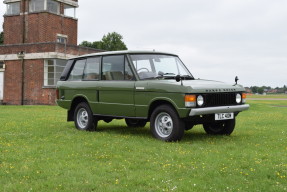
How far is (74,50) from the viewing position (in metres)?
31.2

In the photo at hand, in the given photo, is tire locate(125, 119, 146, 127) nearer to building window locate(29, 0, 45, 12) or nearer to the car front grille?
the car front grille

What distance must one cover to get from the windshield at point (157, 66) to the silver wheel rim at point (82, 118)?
2314mm

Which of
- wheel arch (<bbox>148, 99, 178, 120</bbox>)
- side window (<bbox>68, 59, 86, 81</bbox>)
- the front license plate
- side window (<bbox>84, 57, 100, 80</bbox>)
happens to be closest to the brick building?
side window (<bbox>68, 59, 86, 81</bbox>)

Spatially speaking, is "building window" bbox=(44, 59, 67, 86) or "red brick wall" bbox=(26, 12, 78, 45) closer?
"building window" bbox=(44, 59, 67, 86)

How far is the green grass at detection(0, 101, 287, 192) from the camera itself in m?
5.04

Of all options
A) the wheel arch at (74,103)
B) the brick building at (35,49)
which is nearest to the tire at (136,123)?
the wheel arch at (74,103)

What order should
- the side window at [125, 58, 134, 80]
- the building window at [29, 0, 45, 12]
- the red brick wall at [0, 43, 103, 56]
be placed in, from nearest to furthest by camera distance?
the side window at [125, 58, 134, 80], the red brick wall at [0, 43, 103, 56], the building window at [29, 0, 45, 12]

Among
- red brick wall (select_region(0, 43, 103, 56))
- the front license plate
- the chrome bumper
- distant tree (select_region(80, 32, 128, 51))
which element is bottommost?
the front license plate

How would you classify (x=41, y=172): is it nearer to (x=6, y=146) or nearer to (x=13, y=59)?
(x=6, y=146)

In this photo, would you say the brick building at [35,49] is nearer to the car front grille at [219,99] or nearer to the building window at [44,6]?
the building window at [44,6]

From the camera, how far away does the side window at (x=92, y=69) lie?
34.4ft

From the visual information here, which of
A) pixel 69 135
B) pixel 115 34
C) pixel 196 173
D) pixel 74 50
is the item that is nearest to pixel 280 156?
pixel 196 173

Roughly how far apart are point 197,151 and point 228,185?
2428mm

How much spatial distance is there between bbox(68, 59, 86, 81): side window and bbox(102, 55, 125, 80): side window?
1006mm
